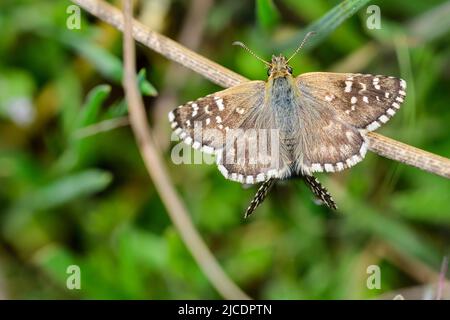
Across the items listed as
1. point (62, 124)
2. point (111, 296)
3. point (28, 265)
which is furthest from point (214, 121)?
point (28, 265)

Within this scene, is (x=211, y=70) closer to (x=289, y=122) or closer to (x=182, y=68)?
(x=289, y=122)

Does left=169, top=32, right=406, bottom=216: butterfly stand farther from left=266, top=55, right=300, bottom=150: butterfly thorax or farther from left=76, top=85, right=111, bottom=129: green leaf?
left=76, top=85, right=111, bottom=129: green leaf

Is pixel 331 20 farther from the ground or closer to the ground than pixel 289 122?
farther from the ground

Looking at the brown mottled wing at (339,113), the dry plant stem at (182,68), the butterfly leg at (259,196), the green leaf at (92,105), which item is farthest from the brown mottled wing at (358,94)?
the dry plant stem at (182,68)

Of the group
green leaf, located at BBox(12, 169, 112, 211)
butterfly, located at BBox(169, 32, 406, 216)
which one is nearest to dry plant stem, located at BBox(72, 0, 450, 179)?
butterfly, located at BBox(169, 32, 406, 216)

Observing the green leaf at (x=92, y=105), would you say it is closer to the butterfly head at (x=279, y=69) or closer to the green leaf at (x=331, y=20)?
the butterfly head at (x=279, y=69)

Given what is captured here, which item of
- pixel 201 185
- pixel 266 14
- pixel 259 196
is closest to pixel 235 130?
pixel 259 196
